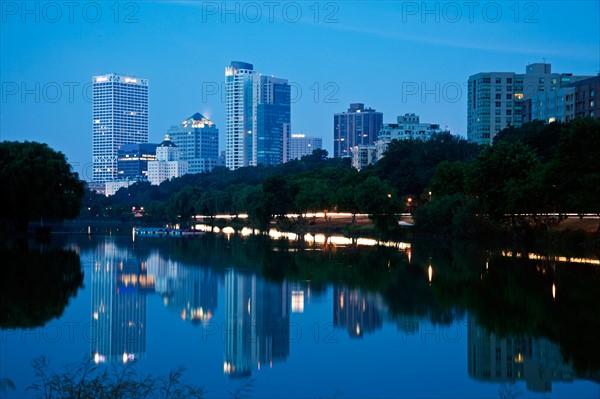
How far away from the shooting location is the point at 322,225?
9538cm

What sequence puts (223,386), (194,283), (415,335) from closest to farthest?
(223,386)
(415,335)
(194,283)

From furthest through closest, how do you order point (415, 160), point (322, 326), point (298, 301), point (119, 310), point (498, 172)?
point (415, 160)
point (498, 172)
point (298, 301)
point (119, 310)
point (322, 326)

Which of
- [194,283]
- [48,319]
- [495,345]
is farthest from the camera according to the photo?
[194,283]

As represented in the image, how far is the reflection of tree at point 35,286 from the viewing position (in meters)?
20.7

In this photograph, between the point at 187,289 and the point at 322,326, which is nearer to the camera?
the point at 322,326

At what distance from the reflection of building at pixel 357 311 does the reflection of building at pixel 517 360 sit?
2.65 meters

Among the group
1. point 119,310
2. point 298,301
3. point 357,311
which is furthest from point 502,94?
point 119,310

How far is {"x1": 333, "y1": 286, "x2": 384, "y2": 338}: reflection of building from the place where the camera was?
1989cm

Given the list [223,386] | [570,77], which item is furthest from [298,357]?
[570,77]

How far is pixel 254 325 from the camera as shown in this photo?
19.9m

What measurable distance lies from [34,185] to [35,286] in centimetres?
3566

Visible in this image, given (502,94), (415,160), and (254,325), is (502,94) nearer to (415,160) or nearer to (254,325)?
(415,160)

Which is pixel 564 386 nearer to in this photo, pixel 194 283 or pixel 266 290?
pixel 266 290

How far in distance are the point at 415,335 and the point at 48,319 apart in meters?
9.22
